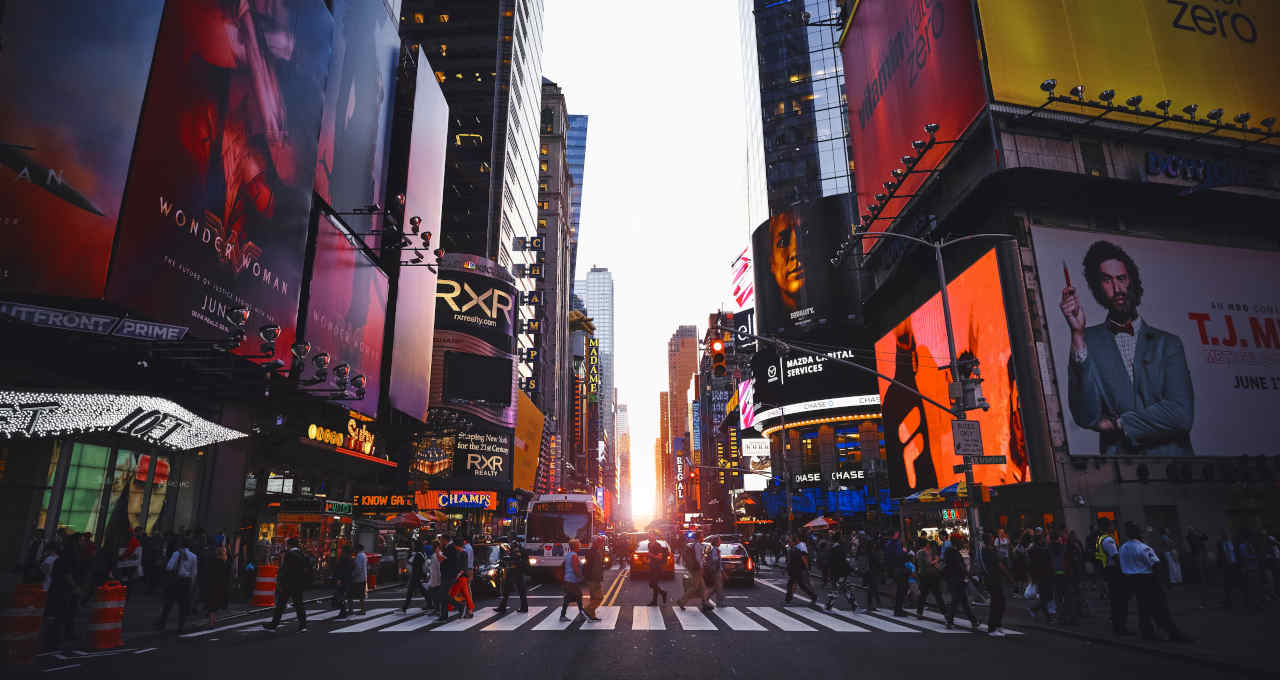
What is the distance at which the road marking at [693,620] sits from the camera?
498 inches

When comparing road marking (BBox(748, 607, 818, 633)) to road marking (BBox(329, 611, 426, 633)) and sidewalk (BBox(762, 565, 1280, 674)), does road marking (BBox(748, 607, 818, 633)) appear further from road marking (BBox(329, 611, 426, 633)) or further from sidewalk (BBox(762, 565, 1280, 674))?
road marking (BBox(329, 611, 426, 633))

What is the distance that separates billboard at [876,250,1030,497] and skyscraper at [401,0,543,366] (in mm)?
45905

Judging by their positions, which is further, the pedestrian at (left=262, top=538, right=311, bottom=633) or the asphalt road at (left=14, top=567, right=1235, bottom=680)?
the pedestrian at (left=262, top=538, right=311, bottom=633)

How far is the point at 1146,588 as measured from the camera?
10719 mm

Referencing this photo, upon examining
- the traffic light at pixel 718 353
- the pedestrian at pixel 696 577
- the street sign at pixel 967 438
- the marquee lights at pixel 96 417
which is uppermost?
the traffic light at pixel 718 353

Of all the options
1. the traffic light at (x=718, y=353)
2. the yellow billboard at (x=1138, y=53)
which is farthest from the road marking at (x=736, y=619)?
the yellow billboard at (x=1138, y=53)

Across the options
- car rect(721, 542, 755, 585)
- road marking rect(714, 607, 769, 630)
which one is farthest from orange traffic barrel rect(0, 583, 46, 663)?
car rect(721, 542, 755, 585)

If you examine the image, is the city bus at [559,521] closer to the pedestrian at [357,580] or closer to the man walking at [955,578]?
the pedestrian at [357,580]

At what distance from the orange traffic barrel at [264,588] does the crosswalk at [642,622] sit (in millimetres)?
2079

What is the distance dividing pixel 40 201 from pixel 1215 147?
139 feet

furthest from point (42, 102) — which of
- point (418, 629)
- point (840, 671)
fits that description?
point (840, 671)

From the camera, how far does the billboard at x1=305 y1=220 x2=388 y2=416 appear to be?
84.8ft

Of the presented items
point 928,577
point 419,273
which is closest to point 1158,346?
point 928,577

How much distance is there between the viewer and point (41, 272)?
13.2 metres
